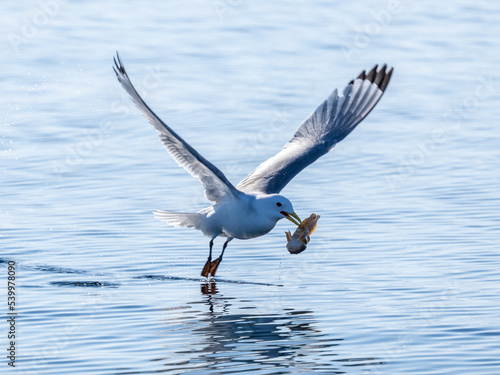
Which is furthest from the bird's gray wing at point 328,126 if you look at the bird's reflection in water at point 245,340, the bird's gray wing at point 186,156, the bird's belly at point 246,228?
the bird's reflection in water at point 245,340

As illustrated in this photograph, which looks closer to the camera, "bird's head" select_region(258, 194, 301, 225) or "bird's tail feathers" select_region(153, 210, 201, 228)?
"bird's head" select_region(258, 194, 301, 225)

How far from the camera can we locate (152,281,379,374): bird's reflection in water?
955 centimetres

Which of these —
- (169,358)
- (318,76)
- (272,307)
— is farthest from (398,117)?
(169,358)

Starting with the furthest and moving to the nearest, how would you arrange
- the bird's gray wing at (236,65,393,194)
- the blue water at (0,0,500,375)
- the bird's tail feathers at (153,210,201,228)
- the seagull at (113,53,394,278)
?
the bird's gray wing at (236,65,393,194) < the bird's tail feathers at (153,210,201,228) < the seagull at (113,53,394,278) < the blue water at (0,0,500,375)

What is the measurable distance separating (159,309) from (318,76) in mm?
14807

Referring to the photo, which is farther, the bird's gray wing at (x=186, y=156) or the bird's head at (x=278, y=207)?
the bird's head at (x=278, y=207)

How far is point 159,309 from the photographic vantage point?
11305 millimetres

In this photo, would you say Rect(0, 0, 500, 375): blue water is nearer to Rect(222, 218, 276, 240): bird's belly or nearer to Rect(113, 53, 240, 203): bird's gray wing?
Rect(222, 218, 276, 240): bird's belly

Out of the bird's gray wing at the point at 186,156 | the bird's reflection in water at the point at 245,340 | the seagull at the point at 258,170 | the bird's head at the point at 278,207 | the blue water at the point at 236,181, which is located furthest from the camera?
the bird's head at the point at 278,207

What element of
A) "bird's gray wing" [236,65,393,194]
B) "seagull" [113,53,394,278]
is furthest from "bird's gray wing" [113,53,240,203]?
"bird's gray wing" [236,65,393,194]

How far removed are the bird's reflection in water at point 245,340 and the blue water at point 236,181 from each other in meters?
0.03

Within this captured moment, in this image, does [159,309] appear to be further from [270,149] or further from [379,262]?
[270,149]

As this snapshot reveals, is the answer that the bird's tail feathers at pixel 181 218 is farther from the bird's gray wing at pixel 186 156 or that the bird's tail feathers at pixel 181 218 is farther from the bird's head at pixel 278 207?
the bird's head at pixel 278 207

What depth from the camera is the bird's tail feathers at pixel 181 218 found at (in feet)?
42.0
